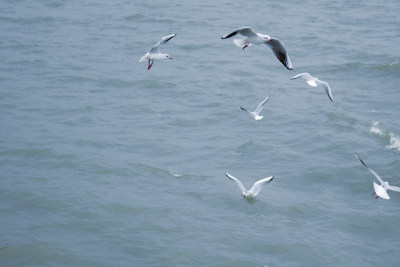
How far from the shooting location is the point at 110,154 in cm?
1697

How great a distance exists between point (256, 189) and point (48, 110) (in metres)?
8.99

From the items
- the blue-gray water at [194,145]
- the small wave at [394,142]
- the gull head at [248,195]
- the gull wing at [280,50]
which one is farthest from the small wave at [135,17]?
the gull wing at [280,50]

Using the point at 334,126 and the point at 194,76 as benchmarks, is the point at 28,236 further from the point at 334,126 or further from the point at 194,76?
the point at 194,76

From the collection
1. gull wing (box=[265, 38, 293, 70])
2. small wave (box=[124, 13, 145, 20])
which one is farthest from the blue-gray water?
gull wing (box=[265, 38, 293, 70])

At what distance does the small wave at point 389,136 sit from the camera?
1741cm

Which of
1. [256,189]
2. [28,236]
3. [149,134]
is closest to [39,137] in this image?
[149,134]

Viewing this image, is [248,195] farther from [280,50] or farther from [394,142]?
[394,142]

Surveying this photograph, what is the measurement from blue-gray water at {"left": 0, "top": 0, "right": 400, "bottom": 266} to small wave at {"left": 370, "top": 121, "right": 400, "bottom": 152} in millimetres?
61

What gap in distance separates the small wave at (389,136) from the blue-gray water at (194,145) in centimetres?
6

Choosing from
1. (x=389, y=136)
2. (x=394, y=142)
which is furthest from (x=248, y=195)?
(x=389, y=136)

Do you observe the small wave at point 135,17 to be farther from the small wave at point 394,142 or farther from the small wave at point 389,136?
the small wave at point 394,142

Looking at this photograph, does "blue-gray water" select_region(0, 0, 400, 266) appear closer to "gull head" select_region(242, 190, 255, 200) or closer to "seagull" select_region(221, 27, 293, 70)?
"gull head" select_region(242, 190, 255, 200)

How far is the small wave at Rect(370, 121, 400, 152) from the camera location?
1741 centimetres

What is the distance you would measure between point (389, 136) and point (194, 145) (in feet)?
19.4
